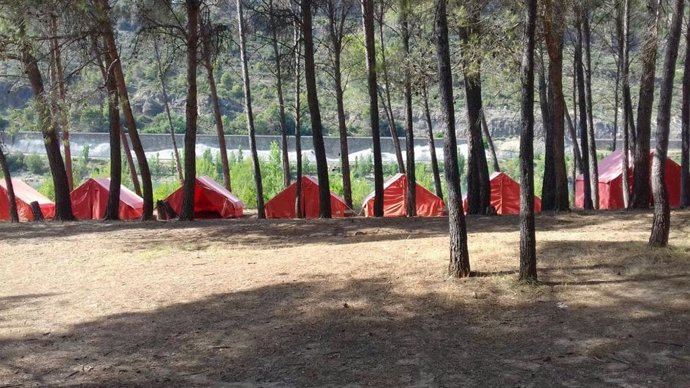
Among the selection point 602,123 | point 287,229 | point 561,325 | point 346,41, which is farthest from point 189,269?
point 602,123

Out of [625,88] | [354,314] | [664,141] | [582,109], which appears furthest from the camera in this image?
[625,88]

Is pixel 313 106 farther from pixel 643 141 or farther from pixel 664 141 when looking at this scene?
pixel 664 141

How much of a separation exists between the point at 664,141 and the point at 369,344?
5.04m

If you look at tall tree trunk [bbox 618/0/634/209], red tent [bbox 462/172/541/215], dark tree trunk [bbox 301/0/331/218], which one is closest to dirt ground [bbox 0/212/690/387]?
dark tree trunk [bbox 301/0/331/218]

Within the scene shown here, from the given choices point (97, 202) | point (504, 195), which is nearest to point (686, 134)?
point (504, 195)

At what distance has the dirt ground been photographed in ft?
20.4

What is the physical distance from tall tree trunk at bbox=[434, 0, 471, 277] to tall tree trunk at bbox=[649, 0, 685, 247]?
262cm

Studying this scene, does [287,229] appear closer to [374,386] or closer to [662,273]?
[662,273]

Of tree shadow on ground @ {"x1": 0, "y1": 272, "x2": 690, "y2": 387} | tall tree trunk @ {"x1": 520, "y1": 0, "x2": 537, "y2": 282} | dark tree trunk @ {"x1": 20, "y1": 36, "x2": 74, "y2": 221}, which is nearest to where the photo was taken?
tree shadow on ground @ {"x1": 0, "y1": 272, "x2": 690, "y2": 387}

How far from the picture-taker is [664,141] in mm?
9633

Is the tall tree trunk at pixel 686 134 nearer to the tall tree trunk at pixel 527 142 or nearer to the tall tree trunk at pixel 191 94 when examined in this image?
the tall tree trunk at pixel 527 142

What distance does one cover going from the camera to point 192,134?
16.5 meters

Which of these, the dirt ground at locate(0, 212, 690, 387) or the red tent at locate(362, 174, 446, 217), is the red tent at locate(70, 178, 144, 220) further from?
the dirt ground at locate(0, 212, 690, 387)

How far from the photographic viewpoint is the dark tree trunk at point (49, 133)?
1600cm
